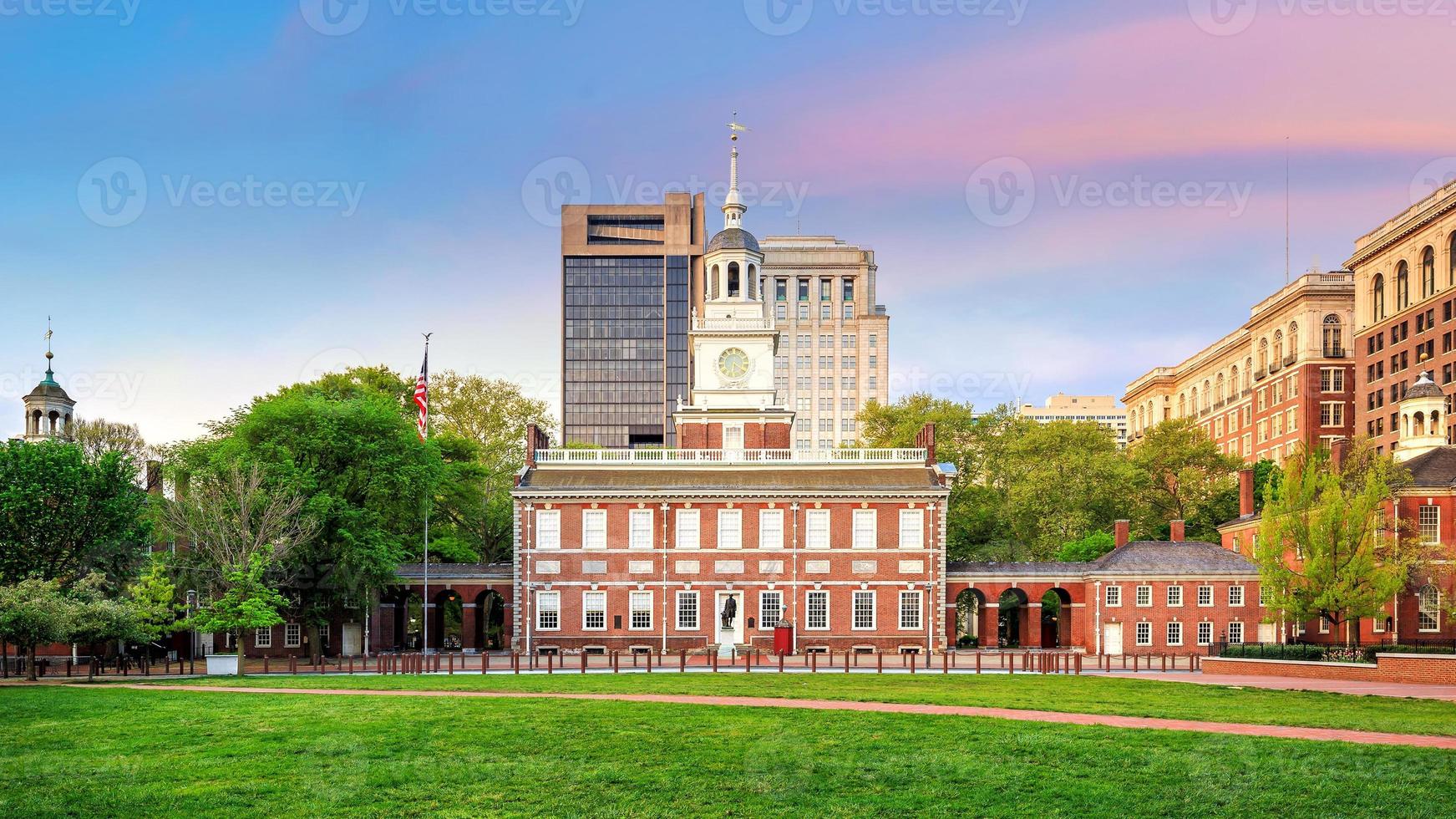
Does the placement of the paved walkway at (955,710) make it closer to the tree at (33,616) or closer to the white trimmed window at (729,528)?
the tree at (33,616)

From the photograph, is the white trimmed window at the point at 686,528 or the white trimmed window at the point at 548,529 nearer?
the white trimmed window at the point at 548,529

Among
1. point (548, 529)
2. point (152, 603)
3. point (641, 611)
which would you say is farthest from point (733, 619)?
point (152, 603)

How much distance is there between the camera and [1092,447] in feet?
320

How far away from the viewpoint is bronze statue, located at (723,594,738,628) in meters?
62.7

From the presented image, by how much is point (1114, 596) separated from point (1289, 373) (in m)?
60.9

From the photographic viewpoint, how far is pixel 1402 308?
9956 cm

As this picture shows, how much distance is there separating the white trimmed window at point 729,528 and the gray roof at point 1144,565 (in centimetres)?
1109

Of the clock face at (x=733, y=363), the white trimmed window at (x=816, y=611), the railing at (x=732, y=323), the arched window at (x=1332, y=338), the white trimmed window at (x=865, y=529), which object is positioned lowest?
the white trimmed window at (x=816, y=611)

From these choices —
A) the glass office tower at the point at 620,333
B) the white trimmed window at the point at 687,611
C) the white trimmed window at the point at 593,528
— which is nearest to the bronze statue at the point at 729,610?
the white trimmed window at the point at 687,611

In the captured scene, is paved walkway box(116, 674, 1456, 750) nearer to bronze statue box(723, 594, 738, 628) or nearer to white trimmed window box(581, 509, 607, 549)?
white trimmed window box(581, 509, 607, 549)

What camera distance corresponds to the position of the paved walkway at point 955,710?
24.4m

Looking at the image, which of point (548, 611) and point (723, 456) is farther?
point (723, 456)

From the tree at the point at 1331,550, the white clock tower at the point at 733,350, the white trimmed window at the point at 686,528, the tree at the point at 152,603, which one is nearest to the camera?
the tree at the point at 152,603

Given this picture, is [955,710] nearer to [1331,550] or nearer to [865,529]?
[1331,550]
